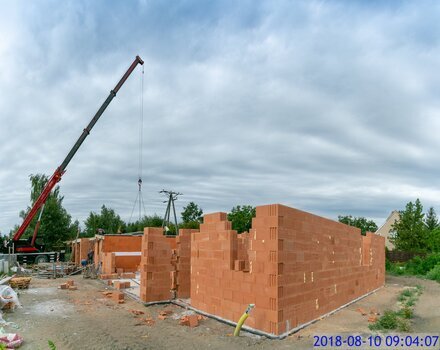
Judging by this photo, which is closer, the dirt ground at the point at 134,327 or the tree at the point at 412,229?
the dirt ground at the point at 134,327

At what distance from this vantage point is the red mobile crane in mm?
25484

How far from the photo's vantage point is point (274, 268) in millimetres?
8133

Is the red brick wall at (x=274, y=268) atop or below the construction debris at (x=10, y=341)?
atop

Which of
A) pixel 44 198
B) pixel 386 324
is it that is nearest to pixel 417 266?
pixel 386 324

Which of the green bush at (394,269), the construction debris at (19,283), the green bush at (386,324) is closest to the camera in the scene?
the green bush at (386,324)

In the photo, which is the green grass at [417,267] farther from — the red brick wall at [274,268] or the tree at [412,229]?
the red brick wall at [274,268]

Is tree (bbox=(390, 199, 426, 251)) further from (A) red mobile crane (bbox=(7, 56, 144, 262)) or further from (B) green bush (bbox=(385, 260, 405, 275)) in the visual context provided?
(A) red mobile crane (bbox=(7, 56, 144, 262))

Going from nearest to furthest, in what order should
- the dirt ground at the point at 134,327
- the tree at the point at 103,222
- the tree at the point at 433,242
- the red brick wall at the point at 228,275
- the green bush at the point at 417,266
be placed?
the dirt ground at the point at 134,327 → the red brick wall at the point at 228,275 → the green bush at the point at 417,266 → the tree at the point at 433,242 → the tree at the point at 103,222

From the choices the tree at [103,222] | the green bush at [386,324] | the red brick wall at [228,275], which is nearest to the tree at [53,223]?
the tree at [103,222]

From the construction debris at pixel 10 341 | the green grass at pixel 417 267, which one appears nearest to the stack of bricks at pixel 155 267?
the construction debris at pixel 10 341

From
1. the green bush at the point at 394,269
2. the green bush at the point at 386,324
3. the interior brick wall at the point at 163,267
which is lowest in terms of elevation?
the green bush at the point at 394,269

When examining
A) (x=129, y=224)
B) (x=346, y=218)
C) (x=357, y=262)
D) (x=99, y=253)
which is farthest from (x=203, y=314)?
Answer: (x=346, y=218)

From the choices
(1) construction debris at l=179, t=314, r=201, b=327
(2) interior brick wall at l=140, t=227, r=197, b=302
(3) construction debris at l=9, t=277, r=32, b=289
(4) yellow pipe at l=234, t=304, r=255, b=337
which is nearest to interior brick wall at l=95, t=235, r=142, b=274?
(3) construction debris at l=9, t=277, r=32, b=289

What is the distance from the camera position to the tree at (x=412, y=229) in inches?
1393
